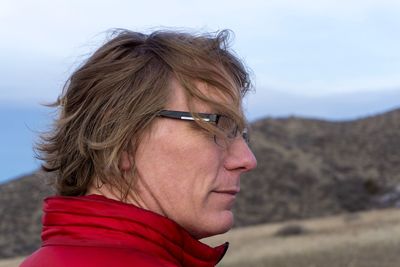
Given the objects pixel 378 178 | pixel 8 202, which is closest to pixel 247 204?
pixel 378 178

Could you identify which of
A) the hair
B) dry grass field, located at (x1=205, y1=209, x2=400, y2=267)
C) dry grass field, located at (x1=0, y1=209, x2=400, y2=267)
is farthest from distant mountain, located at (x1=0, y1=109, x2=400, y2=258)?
the hair

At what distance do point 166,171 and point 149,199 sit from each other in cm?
9

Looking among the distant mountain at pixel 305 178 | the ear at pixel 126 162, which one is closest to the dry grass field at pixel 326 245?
the ear at pixel 126 162

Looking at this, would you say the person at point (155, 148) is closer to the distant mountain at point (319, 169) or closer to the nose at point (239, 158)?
the nose at point (239, 158)

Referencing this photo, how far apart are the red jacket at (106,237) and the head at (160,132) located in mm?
109

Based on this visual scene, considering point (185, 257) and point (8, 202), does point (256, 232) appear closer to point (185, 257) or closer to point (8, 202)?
point (8, 202)

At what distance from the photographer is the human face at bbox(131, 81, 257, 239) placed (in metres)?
2.18

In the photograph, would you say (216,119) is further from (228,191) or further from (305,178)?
(305,178)

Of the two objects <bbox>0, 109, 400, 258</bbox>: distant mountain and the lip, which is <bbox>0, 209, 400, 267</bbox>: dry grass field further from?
<bbox>0, 109, 400, 258</bbox>: distant mountain

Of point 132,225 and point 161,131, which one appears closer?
point 132,225

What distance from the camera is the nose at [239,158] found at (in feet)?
7.50

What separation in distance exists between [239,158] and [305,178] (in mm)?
52701

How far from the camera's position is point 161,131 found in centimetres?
218

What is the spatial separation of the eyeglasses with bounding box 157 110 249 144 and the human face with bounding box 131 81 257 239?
14mm
